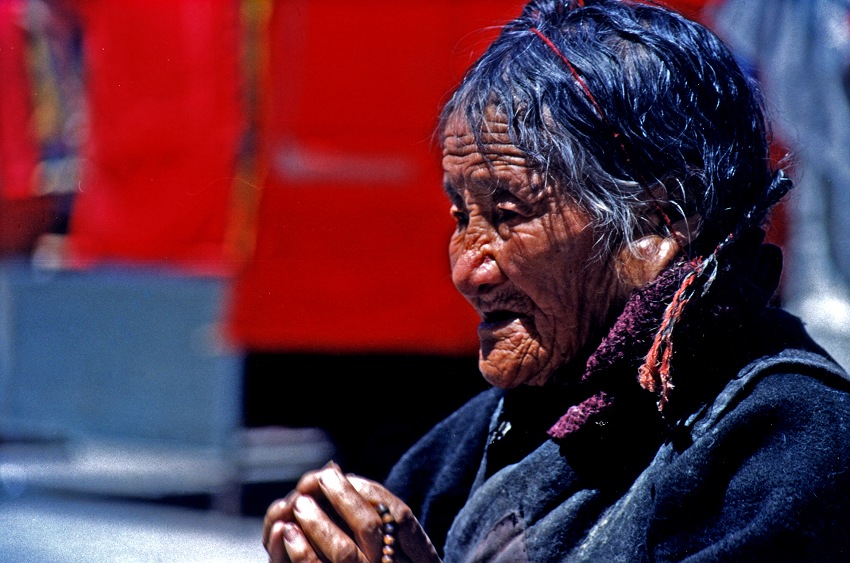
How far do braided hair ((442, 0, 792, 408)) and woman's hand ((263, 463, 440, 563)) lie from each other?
18.1 inches

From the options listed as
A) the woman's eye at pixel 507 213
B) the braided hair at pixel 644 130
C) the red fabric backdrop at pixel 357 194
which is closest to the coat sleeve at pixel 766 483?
the braided hair at pixel 644 130

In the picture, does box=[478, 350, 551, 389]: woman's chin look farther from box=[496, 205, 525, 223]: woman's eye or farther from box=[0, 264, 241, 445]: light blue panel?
box=[0, 264, 241, 445]: light blue panel

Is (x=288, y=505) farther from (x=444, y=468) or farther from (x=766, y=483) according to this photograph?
(x=766, y=483)

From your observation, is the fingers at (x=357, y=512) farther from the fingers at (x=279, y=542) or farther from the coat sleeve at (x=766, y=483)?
the coat sleeve at (x=766, y=483)

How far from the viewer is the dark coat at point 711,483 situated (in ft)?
4.03

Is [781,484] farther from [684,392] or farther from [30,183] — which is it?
[30,183]

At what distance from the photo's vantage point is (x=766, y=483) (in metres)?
1.25

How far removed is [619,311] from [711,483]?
0.36m

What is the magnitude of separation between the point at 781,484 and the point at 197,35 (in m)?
4.07

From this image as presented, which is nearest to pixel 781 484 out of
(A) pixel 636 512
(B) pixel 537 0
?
(A) pixel 636 512

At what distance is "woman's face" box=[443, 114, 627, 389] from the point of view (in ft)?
5.02

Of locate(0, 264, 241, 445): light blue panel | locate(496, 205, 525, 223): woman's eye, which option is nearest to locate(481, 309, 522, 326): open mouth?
locate(496, 205, 525, 223): woman's eye

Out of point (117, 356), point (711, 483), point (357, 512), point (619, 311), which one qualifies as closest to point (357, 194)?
point (117, 356)

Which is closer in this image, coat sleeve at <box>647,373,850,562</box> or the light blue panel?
coat sleeve at <box>647,373,850,562</box>
